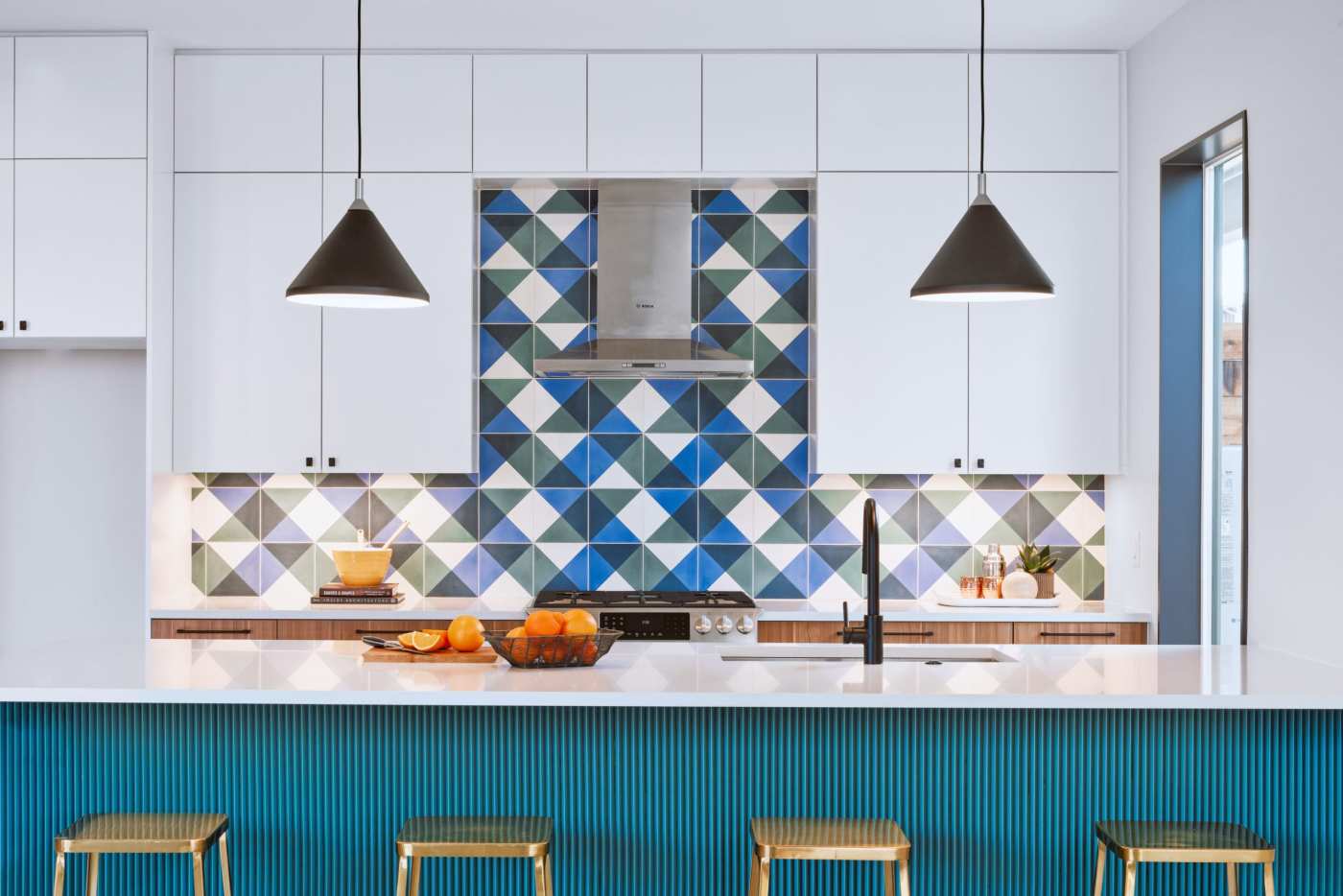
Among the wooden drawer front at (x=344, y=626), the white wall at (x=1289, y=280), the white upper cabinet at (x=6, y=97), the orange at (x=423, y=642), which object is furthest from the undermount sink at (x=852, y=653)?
the white upper cabinet at (x=6, y=97)

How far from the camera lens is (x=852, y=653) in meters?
3.30

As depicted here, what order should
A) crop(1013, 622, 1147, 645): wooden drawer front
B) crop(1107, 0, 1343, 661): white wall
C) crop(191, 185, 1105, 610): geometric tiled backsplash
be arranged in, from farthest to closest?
1. crop(191, 185, 1105, 610): geometric tiled backsplash
2. crop(1013, 622, 1147, 645): wooden drawer front
3. crop(1107, 0, 1343, 661): white wall

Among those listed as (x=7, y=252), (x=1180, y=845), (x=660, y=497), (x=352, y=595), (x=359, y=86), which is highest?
(x=359, y=86)

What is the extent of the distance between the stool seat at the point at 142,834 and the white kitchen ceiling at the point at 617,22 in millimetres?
2770

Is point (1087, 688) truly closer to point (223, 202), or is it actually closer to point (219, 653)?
point (219, 653)

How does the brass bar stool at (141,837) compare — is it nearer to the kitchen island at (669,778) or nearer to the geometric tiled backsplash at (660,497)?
the kitchen island at (669,778)

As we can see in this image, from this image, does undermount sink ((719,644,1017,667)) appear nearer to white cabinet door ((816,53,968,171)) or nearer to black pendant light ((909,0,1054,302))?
black pendant light ((909,0,1054,302))

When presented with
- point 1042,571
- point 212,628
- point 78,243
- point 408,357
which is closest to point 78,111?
point 78,243

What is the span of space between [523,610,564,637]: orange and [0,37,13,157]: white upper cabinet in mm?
2978

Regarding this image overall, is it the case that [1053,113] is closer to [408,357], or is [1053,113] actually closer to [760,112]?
[760,112]

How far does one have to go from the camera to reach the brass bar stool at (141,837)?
7.89 feet

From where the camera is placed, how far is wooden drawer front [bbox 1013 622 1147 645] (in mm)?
4297

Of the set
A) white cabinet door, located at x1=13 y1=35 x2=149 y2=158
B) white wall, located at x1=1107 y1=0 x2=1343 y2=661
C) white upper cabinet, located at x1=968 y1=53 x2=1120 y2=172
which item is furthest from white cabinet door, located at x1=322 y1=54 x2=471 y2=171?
white wall, located at x1=1107 y1=0 x2=1343 y2=661

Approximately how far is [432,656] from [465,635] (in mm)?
102
